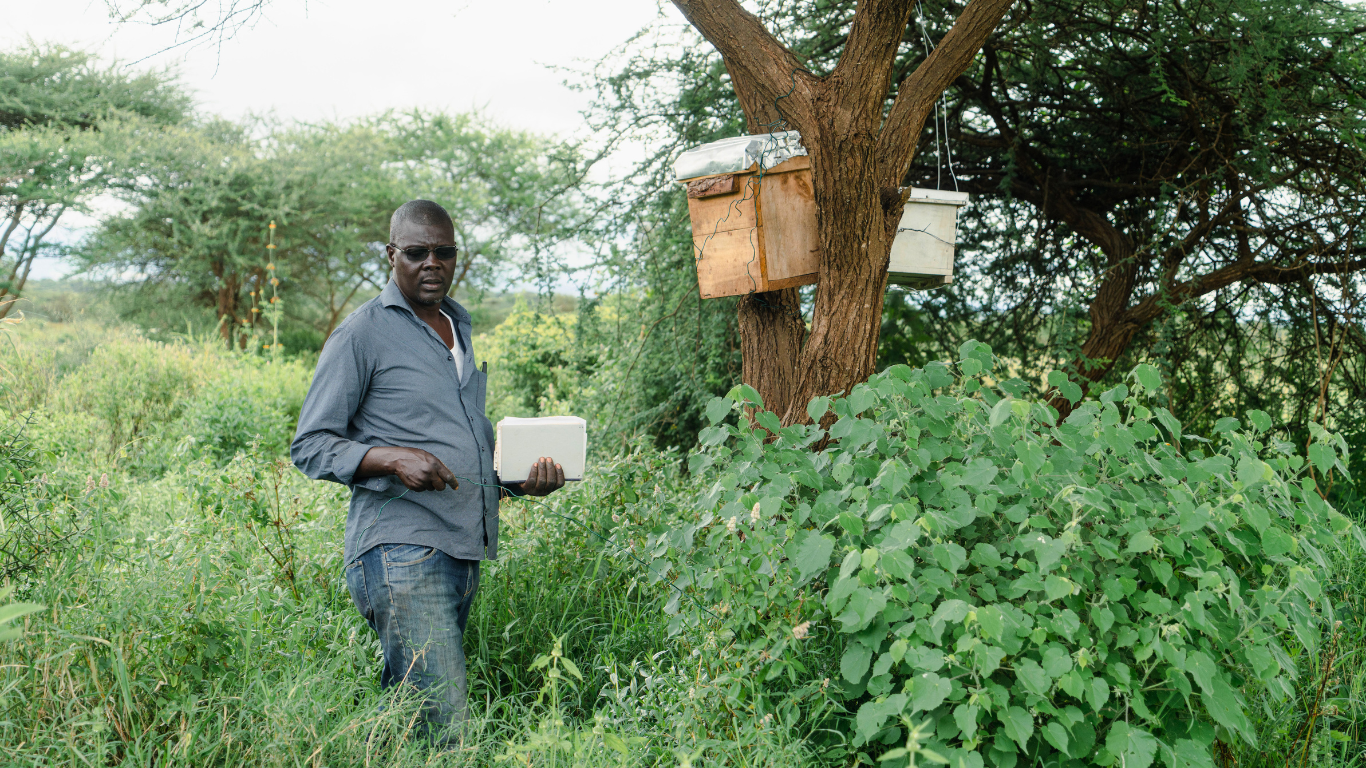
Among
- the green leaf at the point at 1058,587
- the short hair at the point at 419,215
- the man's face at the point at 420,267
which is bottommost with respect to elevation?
the green leaf at the point at 1058,587

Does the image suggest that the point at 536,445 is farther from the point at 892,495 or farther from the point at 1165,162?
Result: the point at 1165,162

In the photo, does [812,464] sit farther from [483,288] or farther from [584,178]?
[483,288]

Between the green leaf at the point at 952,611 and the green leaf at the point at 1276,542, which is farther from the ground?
the green leaf at the point at 1276,542

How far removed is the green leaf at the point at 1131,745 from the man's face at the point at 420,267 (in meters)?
2.19

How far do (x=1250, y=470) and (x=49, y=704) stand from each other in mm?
3049

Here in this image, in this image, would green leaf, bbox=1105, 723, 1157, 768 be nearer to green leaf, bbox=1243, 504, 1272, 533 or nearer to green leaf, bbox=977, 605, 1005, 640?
green leaf, bbox=977, 605, 1005, 640

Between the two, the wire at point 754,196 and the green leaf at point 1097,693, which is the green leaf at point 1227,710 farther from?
the wire at point 754,196

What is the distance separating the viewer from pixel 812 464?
8.36ft

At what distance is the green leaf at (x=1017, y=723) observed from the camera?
1869 millimetres

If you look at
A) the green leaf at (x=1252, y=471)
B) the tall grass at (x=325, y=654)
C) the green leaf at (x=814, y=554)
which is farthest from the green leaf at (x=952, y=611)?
the green leaf at (x=1252, y=471)

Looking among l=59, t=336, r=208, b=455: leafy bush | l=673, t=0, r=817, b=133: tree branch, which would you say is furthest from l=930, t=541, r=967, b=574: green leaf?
l=59, t=336, r=208, b=455: leafy bush

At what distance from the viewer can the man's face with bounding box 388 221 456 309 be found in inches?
108

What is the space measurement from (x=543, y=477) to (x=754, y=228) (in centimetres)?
111

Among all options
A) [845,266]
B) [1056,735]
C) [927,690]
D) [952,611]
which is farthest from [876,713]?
[845,266]
